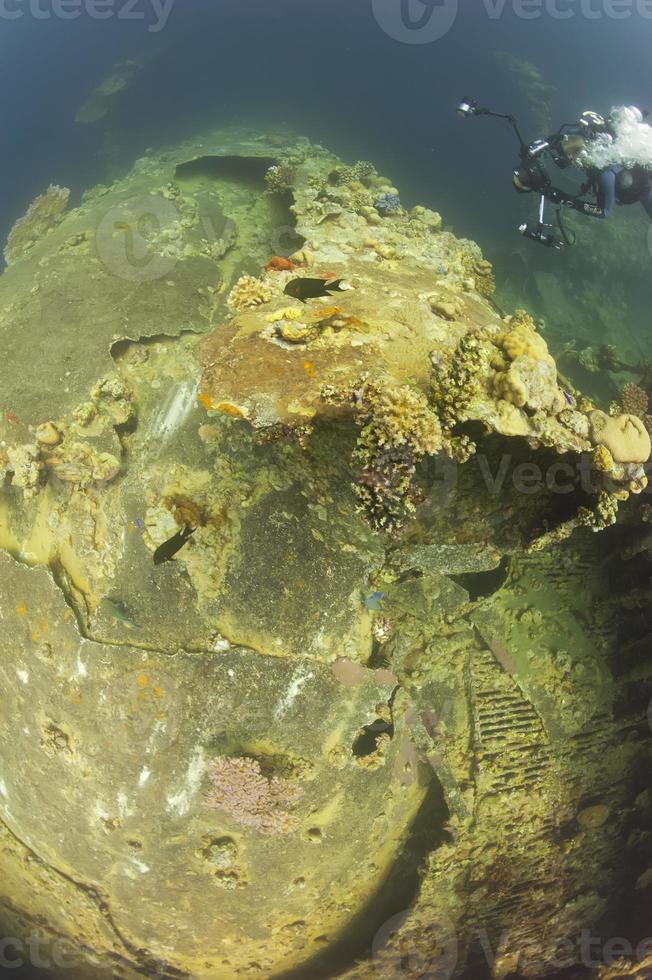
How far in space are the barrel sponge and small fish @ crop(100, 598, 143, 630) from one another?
471cm

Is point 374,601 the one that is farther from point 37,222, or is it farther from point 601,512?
point 37,222

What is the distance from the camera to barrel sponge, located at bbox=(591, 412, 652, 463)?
3428 mm

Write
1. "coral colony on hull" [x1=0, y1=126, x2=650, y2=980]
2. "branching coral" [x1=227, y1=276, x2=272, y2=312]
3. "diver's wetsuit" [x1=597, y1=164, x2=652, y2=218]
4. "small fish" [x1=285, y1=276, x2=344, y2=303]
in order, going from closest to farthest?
"coral colony on hull" [x1=0, y1=126, x2=650, y2=980], "small fish" [x1=285, y1=276, x2=344, y2=303], "branching coral" [x1=227, y1=276, x2=272, y2=312], "diver's wetsuit" [x1=597, y1=164, x2=652, y2=218]

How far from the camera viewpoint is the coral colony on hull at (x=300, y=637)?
379 cm

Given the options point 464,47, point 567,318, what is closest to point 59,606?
point 567,318

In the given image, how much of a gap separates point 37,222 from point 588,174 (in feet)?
39.1

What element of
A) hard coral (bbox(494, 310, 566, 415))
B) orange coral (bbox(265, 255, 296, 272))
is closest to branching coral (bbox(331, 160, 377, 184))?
orange coral (bbox(265, 255, 296, 272))

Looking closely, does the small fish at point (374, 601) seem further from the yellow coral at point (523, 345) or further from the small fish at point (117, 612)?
the yellow coral at point (523, 345)

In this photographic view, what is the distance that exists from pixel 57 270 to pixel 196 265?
2259 millimetres

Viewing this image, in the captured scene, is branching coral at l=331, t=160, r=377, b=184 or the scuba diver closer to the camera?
the scuba diver

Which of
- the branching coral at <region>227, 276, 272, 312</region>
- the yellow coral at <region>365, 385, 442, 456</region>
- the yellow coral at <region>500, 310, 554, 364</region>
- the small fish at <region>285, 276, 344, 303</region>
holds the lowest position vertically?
the yellow coral at <region>365, 385, 442, 456</region>

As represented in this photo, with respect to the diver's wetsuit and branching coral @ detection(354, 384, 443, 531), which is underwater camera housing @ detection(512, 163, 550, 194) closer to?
the diver's wetsuit

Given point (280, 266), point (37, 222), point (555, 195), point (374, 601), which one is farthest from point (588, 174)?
point (37, 222)

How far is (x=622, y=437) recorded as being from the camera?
346cm
